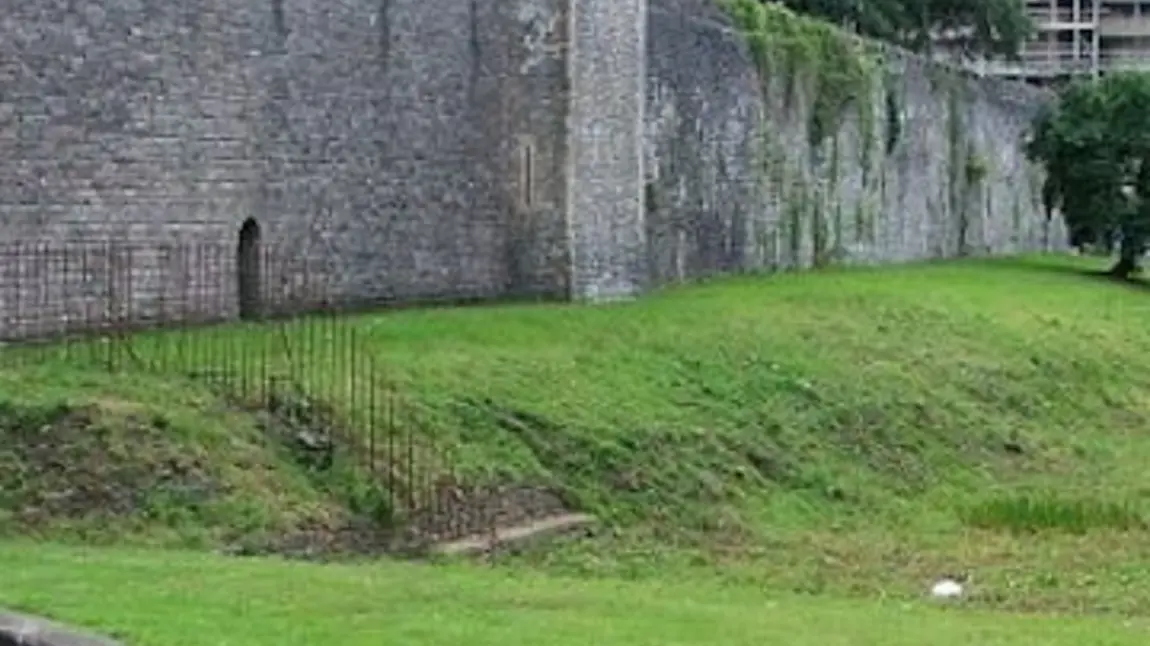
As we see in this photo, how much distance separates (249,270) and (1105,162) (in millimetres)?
27510

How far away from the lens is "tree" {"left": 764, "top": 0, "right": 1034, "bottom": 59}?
7256cm

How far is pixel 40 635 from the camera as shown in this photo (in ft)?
32.0

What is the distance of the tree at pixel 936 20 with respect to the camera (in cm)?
7256

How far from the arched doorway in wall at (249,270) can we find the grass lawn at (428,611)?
970 cm

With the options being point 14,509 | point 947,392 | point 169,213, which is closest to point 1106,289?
point 947,392

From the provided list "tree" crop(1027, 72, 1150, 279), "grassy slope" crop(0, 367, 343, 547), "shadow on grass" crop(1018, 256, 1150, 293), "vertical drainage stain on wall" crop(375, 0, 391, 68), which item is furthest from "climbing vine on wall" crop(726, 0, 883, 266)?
"grassy slope" crop(0, 367, 343, 547)

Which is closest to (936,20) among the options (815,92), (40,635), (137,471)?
(815,92)

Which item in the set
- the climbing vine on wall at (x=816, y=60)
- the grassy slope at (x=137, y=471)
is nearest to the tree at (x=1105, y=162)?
the climbing vine on wall at (x=816, y=60)

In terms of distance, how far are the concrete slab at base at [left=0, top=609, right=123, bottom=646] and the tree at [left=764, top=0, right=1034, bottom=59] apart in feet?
205

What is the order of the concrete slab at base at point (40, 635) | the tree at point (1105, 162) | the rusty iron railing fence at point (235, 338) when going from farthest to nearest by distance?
the tree at point (1105, 162)
the rusty iron railing fence at point (235, 338)
the concrete slab at base at point (40, 635)

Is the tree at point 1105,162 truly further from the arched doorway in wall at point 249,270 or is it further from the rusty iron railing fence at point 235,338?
the arched doorway in wall at point 249,270

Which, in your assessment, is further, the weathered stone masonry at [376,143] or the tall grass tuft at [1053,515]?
the weathered stone masonry at [376,143]

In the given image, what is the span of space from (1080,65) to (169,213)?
299ft

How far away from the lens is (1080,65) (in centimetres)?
11031
